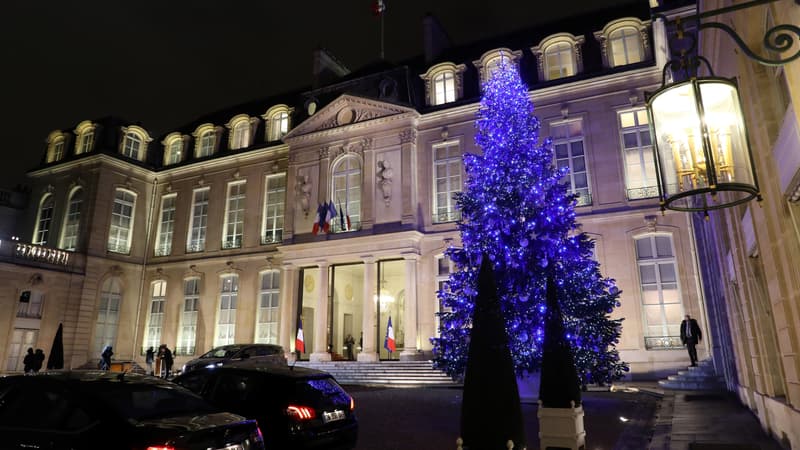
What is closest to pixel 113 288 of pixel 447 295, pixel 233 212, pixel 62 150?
pixel 233 212

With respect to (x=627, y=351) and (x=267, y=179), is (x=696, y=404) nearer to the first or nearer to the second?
(x=627, y=351)

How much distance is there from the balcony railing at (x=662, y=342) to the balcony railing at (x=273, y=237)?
13.9m

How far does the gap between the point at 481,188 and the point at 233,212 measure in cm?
1425

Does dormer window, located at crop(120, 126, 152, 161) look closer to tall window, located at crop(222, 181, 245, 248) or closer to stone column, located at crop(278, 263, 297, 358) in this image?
tall window, located at crop(222, 181, 245, 248)

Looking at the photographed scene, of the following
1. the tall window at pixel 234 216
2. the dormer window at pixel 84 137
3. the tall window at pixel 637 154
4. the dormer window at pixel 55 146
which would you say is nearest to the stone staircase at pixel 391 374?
the tall window at pixel 234 216

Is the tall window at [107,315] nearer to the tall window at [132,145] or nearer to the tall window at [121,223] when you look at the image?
the tall window at [121,223]

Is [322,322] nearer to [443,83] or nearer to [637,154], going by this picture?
[443,83]

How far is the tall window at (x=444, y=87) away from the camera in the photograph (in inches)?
753

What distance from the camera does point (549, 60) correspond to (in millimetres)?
17875

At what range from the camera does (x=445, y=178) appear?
1847cm

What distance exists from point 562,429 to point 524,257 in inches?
210

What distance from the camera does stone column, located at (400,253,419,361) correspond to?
55.1 feet

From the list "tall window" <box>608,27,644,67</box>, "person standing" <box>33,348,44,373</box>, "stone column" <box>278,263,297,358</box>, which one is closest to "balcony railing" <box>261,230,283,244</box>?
"stone column" <box>278,263,297,358</box>

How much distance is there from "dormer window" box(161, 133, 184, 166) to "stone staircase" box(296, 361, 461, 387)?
1386cm
